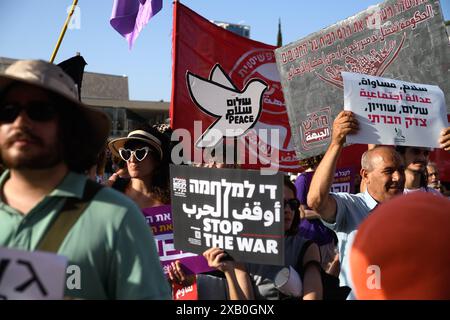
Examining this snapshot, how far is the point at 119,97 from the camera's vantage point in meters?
42.7

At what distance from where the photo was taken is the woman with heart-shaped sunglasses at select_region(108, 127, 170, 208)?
4.03 m

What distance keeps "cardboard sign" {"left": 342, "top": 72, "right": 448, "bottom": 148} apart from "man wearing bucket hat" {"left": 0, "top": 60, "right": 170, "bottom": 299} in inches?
74.4

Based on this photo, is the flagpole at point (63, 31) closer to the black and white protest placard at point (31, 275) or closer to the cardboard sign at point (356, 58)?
the cardboard sign at point (356, 58)

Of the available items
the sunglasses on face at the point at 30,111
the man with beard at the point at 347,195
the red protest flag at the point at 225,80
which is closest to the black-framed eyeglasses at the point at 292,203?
the man with beard at the point at 347,195

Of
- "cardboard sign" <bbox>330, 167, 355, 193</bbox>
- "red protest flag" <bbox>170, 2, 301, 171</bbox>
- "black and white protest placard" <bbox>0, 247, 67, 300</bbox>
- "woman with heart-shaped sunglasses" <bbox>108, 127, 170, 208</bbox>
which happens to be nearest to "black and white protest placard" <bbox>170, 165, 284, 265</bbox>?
"woman with heart-shaped sunglasses" <bbox>108, 127, 170, 208</bbox>

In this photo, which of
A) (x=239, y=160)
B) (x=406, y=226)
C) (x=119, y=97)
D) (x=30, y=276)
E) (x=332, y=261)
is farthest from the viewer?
(x=119, y=97)

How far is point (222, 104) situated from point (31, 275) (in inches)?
163

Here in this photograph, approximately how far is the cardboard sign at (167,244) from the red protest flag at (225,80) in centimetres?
187

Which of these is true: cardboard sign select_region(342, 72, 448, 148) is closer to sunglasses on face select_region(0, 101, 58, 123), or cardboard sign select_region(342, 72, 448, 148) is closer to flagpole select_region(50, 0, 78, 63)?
sunglasses on face select_region(0, 101, 58, 123)

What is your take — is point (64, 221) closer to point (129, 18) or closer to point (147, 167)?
point (147, 167)

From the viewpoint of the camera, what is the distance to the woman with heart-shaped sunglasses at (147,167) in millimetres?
4031
